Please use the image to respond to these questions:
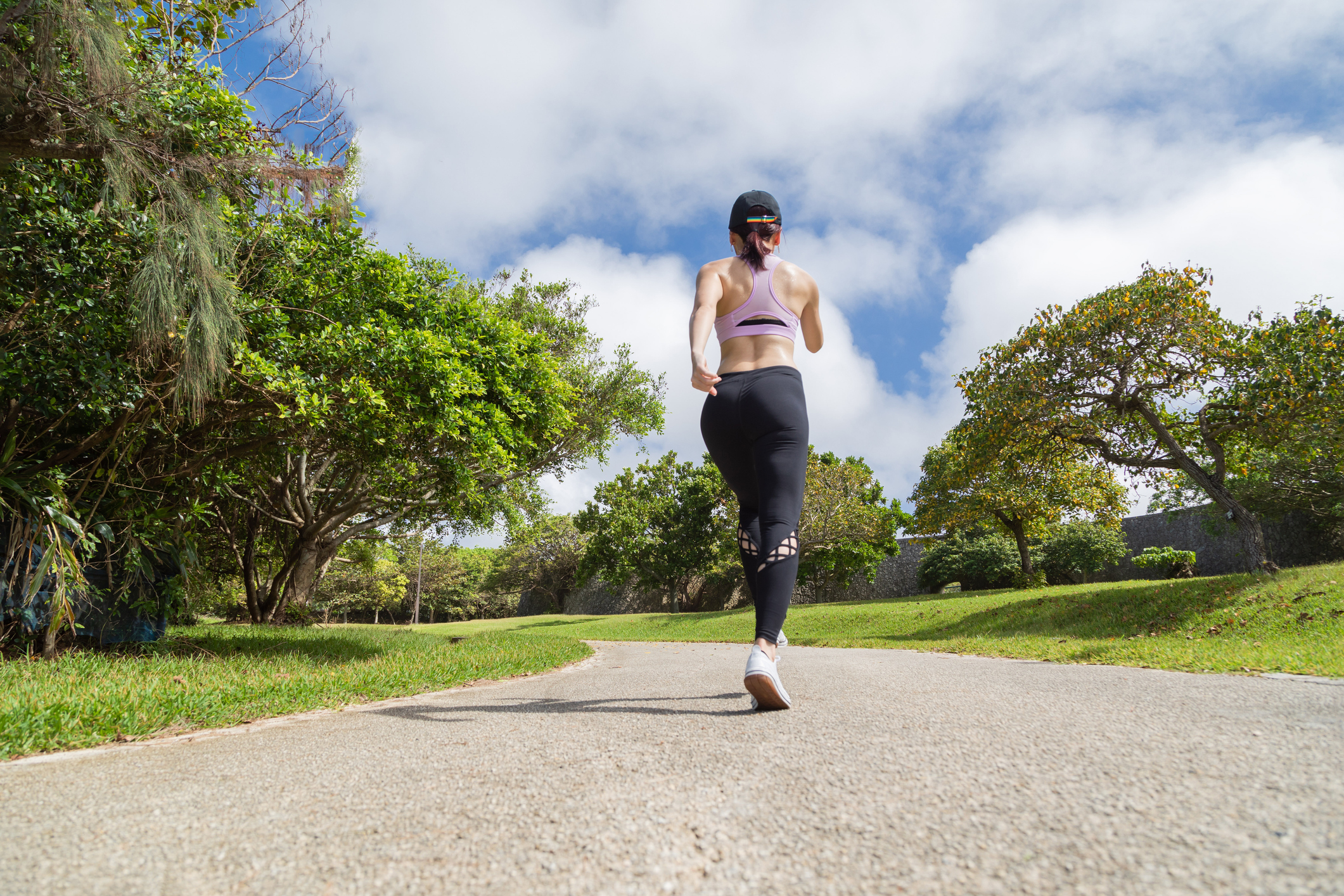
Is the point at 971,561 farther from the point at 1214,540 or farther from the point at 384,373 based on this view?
the point at 384,373

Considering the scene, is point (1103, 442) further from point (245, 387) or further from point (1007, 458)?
point (245, 387)

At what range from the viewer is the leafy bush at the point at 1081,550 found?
2130cm

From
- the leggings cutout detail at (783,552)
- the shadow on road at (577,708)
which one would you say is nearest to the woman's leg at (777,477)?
the leggings cutout detail at (783,552)

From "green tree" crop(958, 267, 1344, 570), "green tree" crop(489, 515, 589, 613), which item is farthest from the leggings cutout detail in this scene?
"green tree" crop(489, 515, 589, 613)

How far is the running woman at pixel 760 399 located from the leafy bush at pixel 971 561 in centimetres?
2254

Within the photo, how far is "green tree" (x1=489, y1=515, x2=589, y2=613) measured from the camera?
34.5 meters

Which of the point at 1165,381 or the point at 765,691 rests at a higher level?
the point at 1165,381

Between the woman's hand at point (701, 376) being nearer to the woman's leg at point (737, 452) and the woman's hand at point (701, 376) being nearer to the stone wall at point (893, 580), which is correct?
the woman's leg at point (737, 452)

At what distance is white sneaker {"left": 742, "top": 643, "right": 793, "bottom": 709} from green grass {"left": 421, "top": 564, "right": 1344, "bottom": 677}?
346cm

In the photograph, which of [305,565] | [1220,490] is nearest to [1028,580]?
[1220,490]

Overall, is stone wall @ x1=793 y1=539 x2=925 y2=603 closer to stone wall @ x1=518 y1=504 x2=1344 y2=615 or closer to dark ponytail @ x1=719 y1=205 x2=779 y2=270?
stone wall @ x1=518 y1=504 x2=1344 y2=615

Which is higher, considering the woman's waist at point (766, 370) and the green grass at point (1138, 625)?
the woman's waist at point (766, 370)

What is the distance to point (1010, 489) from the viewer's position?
55.2 ft

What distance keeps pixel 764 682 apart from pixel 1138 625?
390 inches
